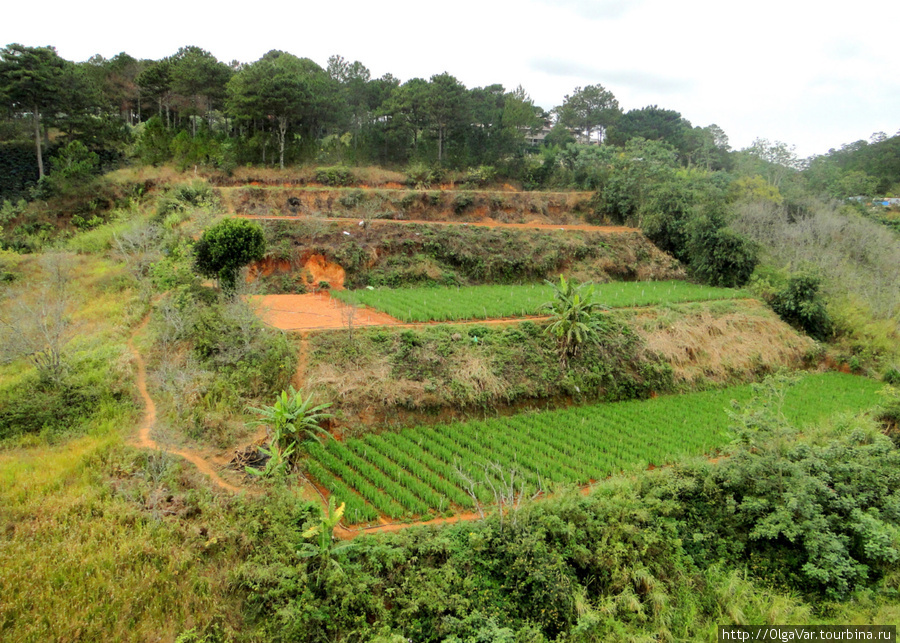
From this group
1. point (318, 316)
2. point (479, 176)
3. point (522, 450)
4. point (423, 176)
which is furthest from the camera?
point (479, 176)

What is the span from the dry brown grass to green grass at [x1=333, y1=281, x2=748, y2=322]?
197 cm

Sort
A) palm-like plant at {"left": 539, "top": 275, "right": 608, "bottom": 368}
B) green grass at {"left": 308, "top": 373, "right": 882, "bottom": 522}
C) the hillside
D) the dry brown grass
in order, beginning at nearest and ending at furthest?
the hillside
green grass at {"left": 308, "top": 373, "right": 882, "bottom": 522}
palm-like plant at {"left": 539, "top": 275, "right": 608, "bottom": 368}
the dry brown grass

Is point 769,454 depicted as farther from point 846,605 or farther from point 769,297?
point 769,297

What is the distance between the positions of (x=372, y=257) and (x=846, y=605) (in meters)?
21.2

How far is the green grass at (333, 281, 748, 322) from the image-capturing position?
19.6 meters

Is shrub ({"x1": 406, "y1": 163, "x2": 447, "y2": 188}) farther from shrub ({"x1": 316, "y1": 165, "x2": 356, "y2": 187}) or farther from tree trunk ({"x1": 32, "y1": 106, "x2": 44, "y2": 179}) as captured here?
tree trunk ({"x1": 32, "y1": 106, "x2": 44, "y2": 179})

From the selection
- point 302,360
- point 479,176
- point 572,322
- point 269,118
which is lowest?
point 302,360

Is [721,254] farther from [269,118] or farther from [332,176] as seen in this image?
[269,118]

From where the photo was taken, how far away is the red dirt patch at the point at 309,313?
17203 millimetres

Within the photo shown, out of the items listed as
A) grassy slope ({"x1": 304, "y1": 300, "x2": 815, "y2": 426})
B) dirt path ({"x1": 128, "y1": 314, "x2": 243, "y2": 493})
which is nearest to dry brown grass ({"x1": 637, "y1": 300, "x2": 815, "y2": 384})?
grassy slope ({"x1": 304, "y1": 300, "x2": 815, "y2": 426})

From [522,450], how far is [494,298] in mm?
10290

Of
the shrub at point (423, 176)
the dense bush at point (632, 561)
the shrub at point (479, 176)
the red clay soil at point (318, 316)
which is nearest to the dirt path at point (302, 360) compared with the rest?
the red clay soil at point (318, 316)

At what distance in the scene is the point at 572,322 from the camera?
1758cm

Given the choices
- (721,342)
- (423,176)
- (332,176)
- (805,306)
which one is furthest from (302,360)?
(423,176)
